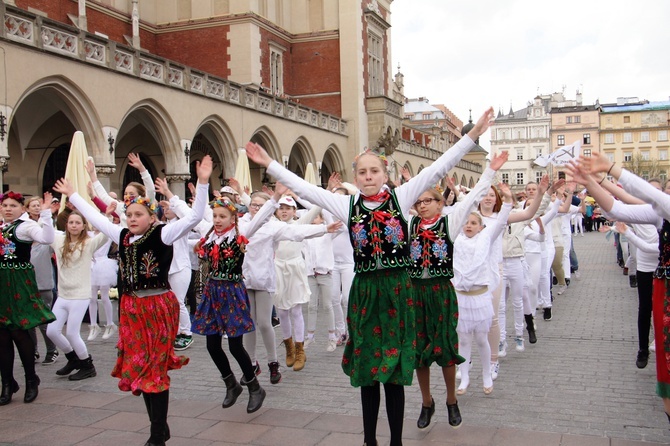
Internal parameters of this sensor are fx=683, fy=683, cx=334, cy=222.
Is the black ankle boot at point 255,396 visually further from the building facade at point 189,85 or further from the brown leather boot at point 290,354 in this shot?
the building facade at point 189,85

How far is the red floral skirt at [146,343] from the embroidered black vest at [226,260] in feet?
3.71

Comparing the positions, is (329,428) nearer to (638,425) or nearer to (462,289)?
(462,289)

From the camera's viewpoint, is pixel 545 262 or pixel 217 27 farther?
pixel 217 27

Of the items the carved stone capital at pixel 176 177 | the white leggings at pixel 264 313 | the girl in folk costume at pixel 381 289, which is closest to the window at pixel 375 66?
the carved stone capital at pixel 176 177

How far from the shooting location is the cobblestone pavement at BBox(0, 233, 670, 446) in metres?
5.43

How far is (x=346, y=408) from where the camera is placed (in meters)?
6.23

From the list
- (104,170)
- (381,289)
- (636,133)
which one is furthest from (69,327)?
(636,133)

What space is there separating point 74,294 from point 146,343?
338 cm

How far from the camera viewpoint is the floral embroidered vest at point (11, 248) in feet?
22.8

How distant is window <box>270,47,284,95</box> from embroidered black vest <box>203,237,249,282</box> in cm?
2883

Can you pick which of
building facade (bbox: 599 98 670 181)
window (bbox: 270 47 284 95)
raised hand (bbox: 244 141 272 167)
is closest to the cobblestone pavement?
raised hand (bbox: 244 141 272 167)

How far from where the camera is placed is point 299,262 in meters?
9.27

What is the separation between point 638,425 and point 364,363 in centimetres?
258

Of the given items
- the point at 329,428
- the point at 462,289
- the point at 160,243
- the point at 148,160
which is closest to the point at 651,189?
the point at 462,289
